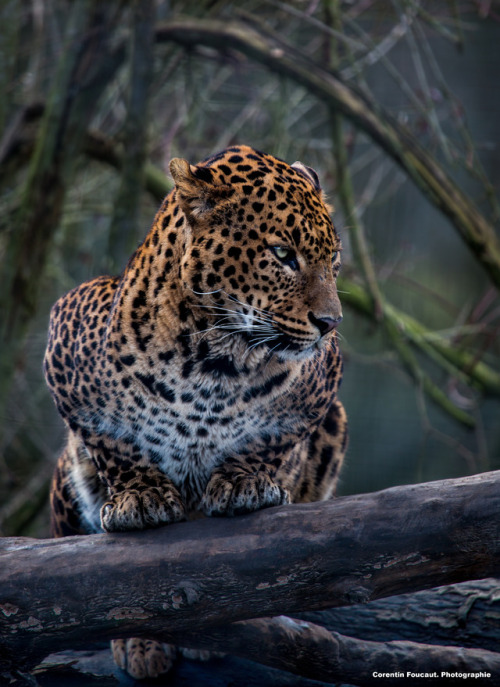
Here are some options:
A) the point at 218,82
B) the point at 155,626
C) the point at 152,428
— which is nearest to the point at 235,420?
the point at 152,428

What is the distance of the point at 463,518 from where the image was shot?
2264mm

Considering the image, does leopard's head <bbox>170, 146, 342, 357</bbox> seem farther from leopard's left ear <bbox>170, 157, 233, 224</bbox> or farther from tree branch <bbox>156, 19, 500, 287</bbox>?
tree branch <bbox>156, 19, 500, 287</bbox>

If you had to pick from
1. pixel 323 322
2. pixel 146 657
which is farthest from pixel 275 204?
pixel 146 657

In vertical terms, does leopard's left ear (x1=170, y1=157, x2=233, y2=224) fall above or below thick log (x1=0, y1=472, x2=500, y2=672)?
above

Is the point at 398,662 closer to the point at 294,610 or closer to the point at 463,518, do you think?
the point at 294,610

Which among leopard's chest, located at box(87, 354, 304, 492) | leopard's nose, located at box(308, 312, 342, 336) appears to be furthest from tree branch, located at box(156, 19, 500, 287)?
leopard's nose, located at box(308, 312, 342, 336)

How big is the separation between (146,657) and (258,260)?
1.60 metres

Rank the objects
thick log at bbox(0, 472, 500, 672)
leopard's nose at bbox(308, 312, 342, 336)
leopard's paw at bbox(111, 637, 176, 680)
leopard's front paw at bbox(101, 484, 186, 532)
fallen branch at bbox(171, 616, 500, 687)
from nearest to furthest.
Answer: thick log at bbox(0, 472, 500, 672)
leopard's nose at bbox(308, 312, 342, 336)
leopard's front paw at bbox(101, 484, 186, 532)
fallen branch at bbox(171, 616, 500, 687)
leopard's paw at bbox(111, 637, 176, 680)

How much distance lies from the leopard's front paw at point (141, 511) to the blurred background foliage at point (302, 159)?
1.16m

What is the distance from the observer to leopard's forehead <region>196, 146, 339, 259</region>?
96.7 inches

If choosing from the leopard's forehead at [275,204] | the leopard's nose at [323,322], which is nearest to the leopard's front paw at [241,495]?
the leopard's nose at [323,322]

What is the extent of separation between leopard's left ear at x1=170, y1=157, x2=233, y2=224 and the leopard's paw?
5.32 ft

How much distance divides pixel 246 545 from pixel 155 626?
15.6 inches

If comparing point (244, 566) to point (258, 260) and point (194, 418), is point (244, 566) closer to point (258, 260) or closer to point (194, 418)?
point (194, 418)
